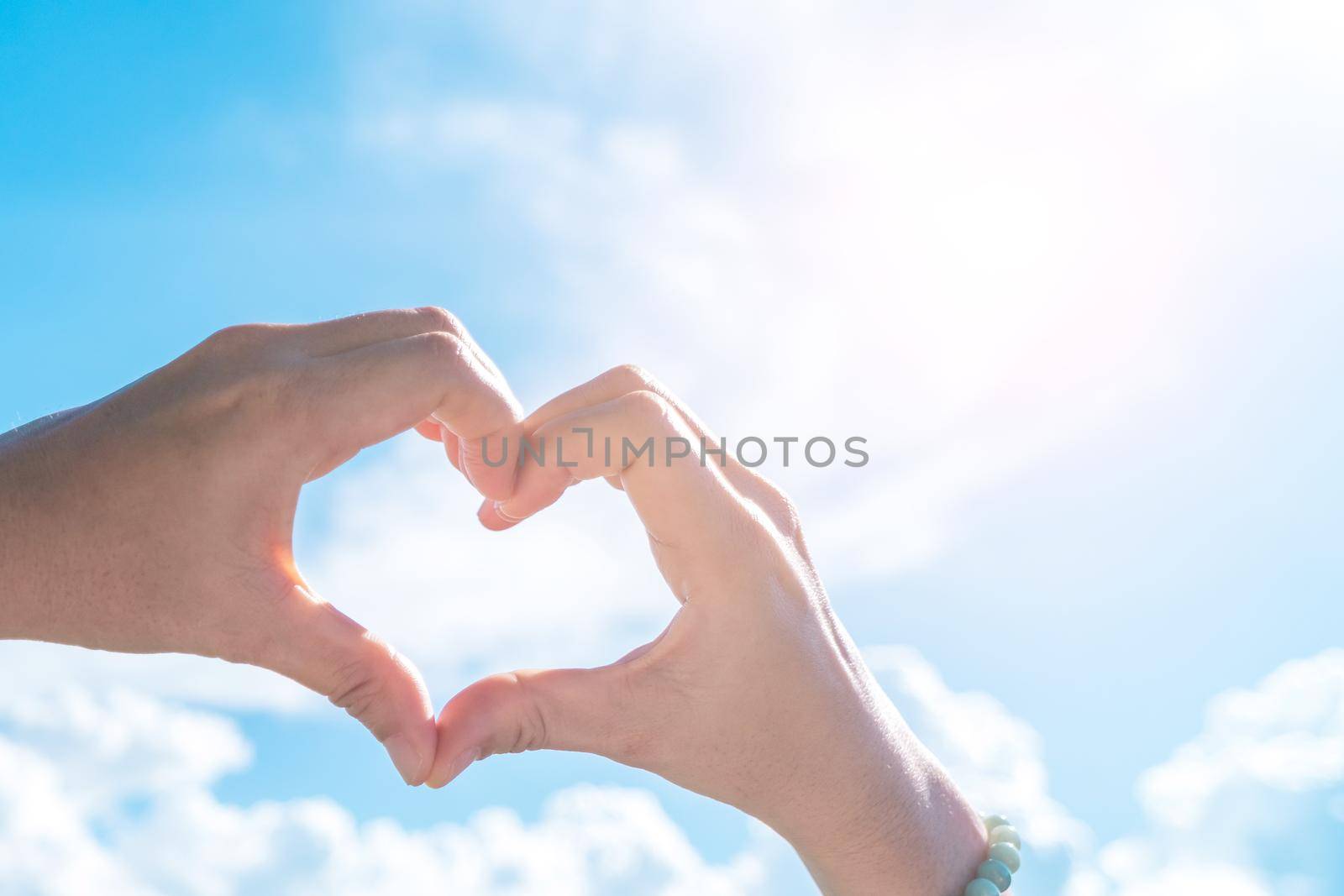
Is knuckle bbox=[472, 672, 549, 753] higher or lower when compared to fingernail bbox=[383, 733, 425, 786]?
higher

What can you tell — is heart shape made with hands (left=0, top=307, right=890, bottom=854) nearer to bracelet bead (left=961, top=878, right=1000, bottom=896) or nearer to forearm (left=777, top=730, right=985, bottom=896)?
forearm (left=777, top=730, right=985, bottom=896)

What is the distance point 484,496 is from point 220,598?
729 millimetres

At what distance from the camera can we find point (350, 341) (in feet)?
7.23

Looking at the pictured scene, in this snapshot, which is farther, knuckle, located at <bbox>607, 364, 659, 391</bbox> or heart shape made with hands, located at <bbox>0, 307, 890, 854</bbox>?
knuckle, located at <bbox>607, 364, 659, 391</bbox>

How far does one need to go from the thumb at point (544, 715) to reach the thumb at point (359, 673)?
66 millimetres

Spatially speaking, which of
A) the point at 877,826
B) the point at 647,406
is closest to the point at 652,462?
the point at 647,406

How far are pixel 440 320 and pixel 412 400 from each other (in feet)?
0.93

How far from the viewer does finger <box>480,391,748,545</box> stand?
225 cm

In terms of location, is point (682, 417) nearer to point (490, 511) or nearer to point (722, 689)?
point (490, 511)

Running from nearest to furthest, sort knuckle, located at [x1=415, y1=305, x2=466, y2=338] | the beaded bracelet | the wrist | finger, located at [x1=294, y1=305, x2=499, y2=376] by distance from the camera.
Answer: finger, located at [x1=294, y1=305, x2=499, y2=376] < knuckle, located at [x1=415, y1=305, x2=466, y2=338] < the wrist < the beaded bracelet

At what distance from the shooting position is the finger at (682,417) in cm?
243

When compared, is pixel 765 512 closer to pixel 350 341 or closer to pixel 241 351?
pixel 350 341

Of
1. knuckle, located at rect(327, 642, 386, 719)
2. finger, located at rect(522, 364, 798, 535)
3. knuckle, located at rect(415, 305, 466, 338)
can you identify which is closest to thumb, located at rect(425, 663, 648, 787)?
knuckle, located at rect(327, 642, 386, 719)

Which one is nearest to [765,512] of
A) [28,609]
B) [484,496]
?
[484,496]
